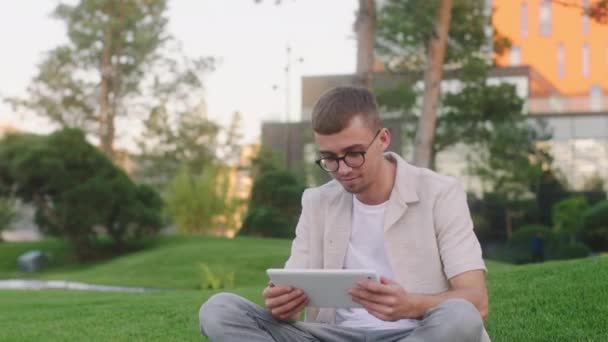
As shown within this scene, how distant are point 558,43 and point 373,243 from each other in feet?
176

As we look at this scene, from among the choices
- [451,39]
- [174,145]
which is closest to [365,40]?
[451,39]

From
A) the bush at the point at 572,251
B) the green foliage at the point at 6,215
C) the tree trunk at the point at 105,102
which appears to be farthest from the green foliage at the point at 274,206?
the green foliage at the point at 6,215

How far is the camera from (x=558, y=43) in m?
54.2

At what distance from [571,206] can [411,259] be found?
2598cm

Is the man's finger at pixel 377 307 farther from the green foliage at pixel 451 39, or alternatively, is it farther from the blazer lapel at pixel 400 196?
the green foliage at pixel 451 39

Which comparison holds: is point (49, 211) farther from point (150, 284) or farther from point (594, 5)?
point (594, 5)

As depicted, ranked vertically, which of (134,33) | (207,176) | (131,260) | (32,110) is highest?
(134,33)

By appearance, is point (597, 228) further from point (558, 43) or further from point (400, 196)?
point (558, 43)

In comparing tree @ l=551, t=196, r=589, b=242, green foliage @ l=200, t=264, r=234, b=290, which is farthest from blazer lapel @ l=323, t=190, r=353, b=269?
tree @ l=551, t=196, r=589, b=242

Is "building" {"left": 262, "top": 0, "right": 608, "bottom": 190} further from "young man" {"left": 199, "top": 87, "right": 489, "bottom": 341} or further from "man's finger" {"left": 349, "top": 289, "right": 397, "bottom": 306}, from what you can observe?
"man's finger" {"left": 349, "top": 289, "right": 397, "bottom": 306}

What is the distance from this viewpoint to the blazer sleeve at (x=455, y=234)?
3.29m

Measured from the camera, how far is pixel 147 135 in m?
38.7

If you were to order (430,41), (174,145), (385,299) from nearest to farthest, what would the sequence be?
(385,299) < (430,41) < (174,145)

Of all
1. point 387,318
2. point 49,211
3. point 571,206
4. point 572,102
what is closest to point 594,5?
point 571,206
